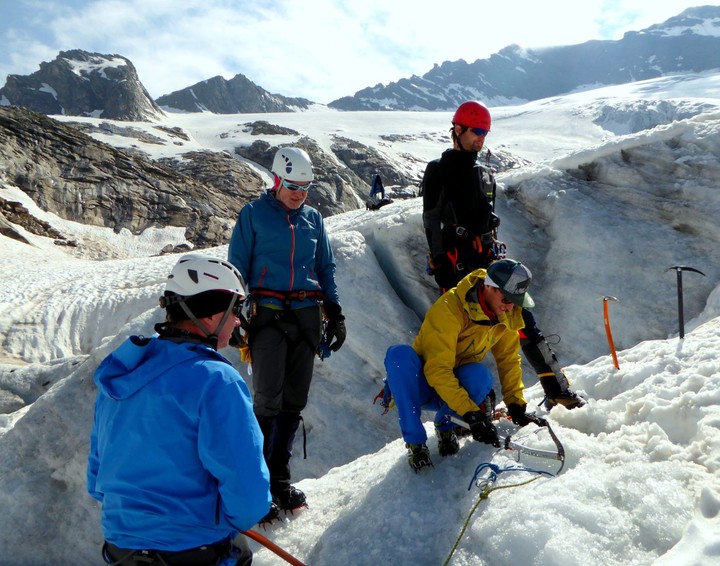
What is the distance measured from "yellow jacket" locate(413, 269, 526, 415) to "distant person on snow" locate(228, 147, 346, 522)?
845mm

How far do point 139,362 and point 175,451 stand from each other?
39cm

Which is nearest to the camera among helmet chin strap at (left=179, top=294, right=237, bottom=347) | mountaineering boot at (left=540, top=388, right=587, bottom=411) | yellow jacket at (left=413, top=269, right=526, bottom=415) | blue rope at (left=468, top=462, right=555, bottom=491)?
helmet chin strap at (left=179, top=294, right=237, bottom=347)

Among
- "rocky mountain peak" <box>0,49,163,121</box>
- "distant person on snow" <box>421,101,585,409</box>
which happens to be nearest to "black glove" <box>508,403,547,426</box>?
"distant person on snow" <box>421,101,585,409</box>

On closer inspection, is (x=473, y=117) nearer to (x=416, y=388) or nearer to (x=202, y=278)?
(x=416, y=388)

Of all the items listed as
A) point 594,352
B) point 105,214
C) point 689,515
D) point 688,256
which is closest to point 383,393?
point 689,515

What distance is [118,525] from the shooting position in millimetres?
2186

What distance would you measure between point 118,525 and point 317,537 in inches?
56.8

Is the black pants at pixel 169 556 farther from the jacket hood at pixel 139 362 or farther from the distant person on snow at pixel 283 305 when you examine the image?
the distant person on snow at pixel 283 305

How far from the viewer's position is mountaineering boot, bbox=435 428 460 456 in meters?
3.46

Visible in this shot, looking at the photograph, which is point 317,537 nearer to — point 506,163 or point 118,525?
point 118,525

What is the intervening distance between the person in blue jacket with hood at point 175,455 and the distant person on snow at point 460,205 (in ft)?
8.85

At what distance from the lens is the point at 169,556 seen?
220 centimetres

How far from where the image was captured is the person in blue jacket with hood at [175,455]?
2.14m

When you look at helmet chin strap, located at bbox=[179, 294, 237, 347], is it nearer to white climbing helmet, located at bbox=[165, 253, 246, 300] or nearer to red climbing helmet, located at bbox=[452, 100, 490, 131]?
white climbing helmet, located at bbox=[165, 253, 246, 300]
